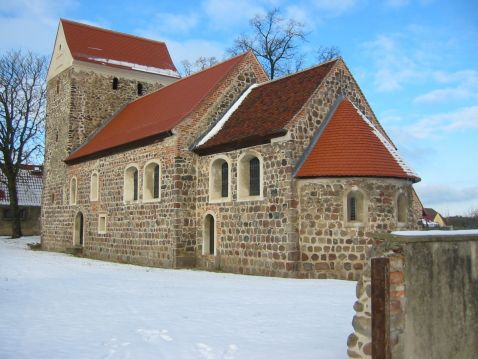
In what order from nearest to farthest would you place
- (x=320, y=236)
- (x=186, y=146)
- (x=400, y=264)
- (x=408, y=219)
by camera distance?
(x=400, y=264)
(x=320, y=236)
(x=408, y=219)
(x=186, y=146)

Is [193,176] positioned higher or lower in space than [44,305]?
higher

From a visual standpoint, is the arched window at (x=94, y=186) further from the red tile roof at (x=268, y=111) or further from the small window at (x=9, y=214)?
the small window at (x=9, y=214)

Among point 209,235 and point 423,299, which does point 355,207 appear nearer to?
point 209,235

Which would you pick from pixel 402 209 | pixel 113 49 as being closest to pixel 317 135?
pixel 402 209

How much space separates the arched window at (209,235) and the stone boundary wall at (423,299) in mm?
12160

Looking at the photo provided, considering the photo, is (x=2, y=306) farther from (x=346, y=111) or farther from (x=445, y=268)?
(x=346, y=111)

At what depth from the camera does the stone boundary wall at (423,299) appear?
5.20m

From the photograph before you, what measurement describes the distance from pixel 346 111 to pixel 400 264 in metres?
11.4

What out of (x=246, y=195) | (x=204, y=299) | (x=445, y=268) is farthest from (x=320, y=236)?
(x=445, y=268)

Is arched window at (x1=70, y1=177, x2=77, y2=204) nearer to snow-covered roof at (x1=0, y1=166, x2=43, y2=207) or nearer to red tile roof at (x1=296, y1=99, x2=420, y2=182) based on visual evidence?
red tile roof at (x1=296, y1=99, x2=420, y2=182)

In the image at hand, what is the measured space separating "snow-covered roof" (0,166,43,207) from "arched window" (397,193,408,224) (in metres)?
33.7

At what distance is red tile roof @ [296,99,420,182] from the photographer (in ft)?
48.1

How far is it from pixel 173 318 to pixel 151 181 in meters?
11.8

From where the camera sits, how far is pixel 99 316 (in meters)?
8.41
